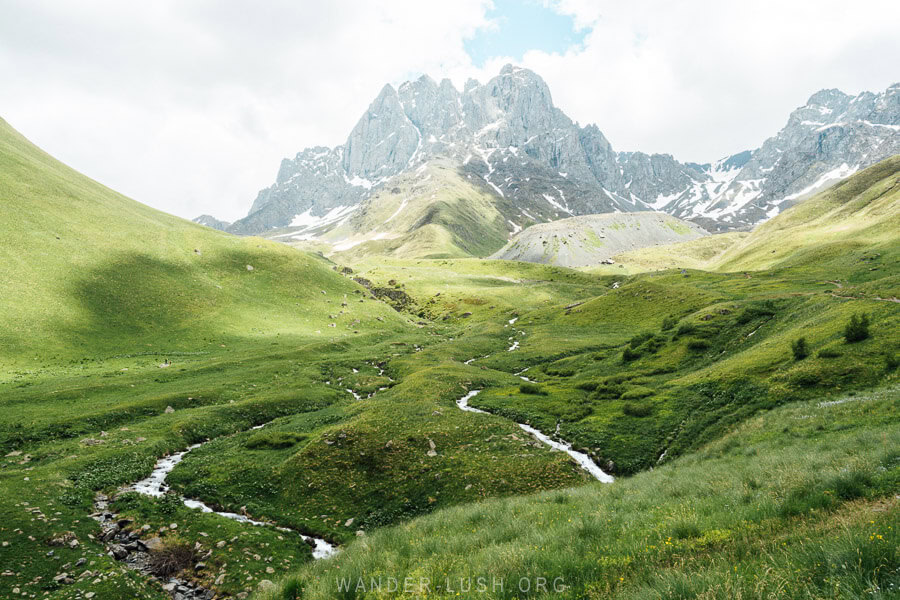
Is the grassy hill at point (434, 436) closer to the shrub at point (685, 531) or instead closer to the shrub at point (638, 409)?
the shrub at point (685, 531)

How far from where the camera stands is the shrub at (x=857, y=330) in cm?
3172

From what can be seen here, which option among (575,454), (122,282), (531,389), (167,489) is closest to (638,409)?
(575,454)

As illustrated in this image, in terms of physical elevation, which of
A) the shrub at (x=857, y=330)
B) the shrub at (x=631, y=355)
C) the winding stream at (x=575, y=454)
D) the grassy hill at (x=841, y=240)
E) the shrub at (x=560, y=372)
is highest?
the grassy hill at (x=841, y=240)

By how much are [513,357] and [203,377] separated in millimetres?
50183

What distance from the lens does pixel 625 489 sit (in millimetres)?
18797

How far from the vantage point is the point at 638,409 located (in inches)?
1476

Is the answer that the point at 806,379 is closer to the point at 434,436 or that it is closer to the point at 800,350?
the point at 800,350

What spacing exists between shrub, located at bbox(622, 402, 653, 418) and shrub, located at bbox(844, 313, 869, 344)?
52.9 ft

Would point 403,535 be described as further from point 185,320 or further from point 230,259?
point 230,259

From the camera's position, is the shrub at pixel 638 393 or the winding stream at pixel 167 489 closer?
the winding stream at pixel 167 489

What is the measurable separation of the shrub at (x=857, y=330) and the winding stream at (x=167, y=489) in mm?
41322

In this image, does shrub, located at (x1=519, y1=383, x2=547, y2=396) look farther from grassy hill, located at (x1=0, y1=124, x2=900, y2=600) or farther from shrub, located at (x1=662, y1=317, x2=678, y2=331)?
shrub, located at (x1=662, y1=317, x2=678, y2=331)

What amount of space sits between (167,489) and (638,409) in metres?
38.2

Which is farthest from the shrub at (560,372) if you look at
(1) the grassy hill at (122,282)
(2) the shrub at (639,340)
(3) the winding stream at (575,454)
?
(1) the grassy hill at (122,282)
